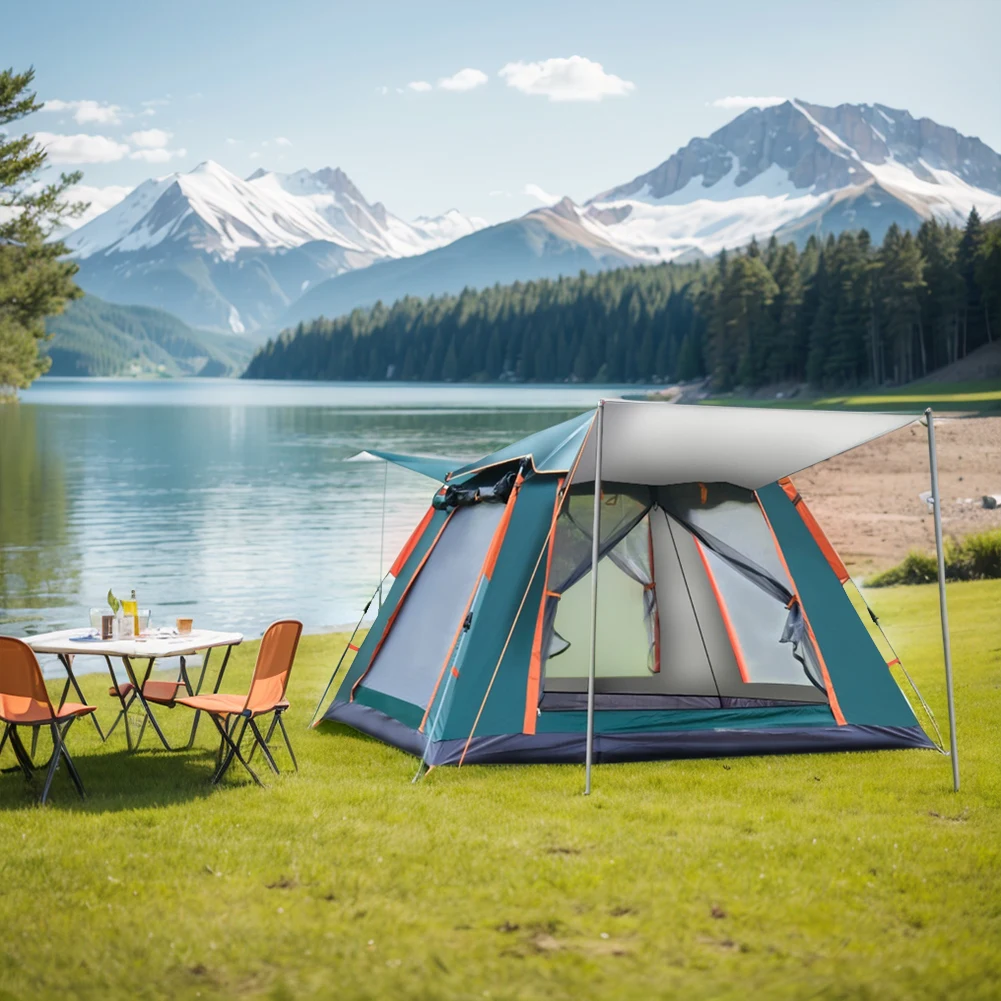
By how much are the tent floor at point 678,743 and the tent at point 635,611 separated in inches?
0.6

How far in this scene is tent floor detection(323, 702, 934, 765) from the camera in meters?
8.17

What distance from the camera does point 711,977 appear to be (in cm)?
464

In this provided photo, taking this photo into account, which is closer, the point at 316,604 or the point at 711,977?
the point at 711,977

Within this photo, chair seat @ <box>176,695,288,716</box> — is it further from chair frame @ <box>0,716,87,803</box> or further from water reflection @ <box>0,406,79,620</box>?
water reflection @ <box>0,406,79,620</box>

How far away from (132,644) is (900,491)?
24.8 metres

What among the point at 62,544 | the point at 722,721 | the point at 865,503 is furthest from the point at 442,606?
the point at 865,503

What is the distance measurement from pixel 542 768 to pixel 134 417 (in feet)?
270

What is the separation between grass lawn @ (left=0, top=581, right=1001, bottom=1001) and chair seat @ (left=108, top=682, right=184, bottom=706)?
53cm

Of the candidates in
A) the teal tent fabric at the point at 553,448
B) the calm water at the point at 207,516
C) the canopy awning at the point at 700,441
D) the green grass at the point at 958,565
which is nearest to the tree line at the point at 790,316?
the calm water at the point at 207,516

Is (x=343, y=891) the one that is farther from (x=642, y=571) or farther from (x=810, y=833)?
(x=642, y=571)

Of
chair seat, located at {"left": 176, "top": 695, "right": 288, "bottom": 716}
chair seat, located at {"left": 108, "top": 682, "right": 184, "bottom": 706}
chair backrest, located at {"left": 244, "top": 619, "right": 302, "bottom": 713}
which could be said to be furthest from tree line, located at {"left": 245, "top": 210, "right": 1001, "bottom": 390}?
chair seat, located at {"left": 176, "top": 695, "right": 288, "bottom": 716}

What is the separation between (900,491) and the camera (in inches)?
1159

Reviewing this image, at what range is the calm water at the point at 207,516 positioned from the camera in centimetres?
1950

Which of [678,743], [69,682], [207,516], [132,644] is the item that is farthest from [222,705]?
[207,516]
